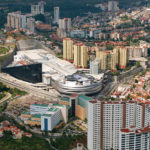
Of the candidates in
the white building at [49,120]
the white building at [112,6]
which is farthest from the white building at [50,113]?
the white building at [112,6]

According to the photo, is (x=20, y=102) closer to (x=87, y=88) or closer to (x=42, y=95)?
(x=42, y=95)

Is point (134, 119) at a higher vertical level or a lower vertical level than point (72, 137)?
higher

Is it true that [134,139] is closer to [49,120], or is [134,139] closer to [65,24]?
[49,120]

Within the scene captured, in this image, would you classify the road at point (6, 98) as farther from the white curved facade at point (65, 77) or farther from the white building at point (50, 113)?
the white building at point (50, 113)

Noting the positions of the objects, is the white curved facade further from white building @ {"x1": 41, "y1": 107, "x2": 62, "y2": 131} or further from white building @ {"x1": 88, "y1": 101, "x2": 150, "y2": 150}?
white building @ {"x1": 88, "y1": 101, "x2": 150, "y2": 150}

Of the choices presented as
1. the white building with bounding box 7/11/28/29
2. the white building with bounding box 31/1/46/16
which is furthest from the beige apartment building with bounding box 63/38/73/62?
the white building with bounding box 31/1/46/16

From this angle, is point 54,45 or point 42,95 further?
point 54,45

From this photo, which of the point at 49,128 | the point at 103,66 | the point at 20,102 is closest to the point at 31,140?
the point at 49,128
